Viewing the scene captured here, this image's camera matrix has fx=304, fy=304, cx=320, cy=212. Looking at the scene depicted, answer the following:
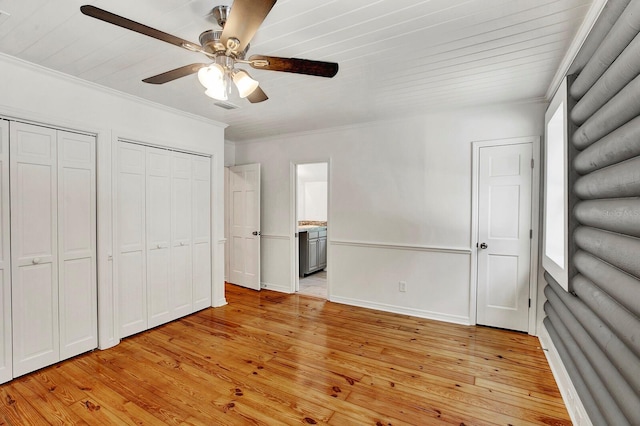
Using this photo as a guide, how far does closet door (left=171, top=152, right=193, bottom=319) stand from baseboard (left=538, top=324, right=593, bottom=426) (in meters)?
3.71

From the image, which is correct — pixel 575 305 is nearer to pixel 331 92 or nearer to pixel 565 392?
pixel 565 392

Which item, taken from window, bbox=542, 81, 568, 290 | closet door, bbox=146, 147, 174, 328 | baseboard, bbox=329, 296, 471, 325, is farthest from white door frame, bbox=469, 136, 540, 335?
closet door, bbox=146, 147, 174, 328

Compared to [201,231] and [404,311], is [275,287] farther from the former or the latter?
[404,311]

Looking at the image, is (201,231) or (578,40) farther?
(201,231)

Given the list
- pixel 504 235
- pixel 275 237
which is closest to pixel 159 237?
pixel 275 237

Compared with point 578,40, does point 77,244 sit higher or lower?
lower

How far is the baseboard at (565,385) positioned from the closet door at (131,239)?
3.74 meters

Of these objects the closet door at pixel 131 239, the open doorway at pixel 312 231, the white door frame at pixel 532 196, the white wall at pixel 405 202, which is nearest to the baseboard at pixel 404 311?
the white wall at pixel 405 202

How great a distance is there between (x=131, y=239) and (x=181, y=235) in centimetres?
58

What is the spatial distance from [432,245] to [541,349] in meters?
1.41

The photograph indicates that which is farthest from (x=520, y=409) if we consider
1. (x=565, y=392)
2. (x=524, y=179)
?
(x=524, y=179)

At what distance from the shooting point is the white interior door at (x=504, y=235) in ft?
10.5

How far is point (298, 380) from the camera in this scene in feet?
7.79

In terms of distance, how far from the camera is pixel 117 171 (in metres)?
2.97
